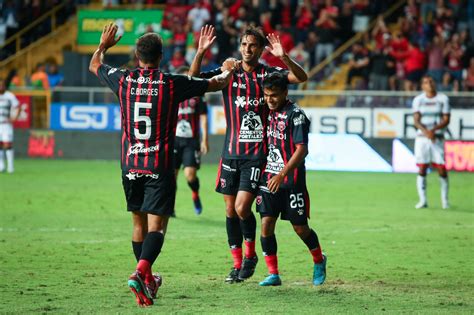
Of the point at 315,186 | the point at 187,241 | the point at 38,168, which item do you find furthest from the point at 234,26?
the point at 187,241

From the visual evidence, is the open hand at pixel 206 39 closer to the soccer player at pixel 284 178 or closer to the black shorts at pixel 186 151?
the soccer player at pixel 284 178

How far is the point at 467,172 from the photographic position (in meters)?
23.0

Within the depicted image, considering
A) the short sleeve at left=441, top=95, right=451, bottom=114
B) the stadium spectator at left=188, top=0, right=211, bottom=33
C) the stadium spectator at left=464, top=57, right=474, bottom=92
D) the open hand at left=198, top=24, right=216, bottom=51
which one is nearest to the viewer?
the open hand at left=198, top=24, right=216, bottom=51

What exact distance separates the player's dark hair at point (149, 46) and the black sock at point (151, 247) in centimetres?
154

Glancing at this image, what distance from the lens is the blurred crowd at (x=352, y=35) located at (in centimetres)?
2609

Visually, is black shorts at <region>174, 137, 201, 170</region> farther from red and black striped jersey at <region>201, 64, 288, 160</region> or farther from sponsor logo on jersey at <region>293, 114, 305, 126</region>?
sponsor logo on jersey at <region>293, 114, 305, 126</region>

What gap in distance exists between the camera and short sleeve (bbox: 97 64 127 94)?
8.54m

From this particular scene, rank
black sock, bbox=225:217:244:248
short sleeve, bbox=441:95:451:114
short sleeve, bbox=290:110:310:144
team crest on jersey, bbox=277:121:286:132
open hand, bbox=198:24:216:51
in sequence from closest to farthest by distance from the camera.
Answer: open hand, bbox=198:24:216:51 < short sleeve, bbox=290:110:310:144 < team crest on jersey, bbox=277:121:286:132 < black sock, bbox=225:217:244:248 < short sleeve, bbox=441:95:451:114

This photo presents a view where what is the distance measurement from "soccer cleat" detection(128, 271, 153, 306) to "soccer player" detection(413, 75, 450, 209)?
9.53 m

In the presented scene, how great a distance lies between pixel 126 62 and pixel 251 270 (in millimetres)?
22839

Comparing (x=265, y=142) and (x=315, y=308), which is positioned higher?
(x=265, y=142)

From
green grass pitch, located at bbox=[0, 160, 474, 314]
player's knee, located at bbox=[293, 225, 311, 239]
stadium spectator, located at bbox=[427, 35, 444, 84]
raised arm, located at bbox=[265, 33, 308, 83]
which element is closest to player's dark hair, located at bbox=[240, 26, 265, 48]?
raised arm, located at bbox=[265, 33, 308, 83]

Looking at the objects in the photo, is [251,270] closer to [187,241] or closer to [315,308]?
[315,308]

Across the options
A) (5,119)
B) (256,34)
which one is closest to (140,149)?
(256,34)
